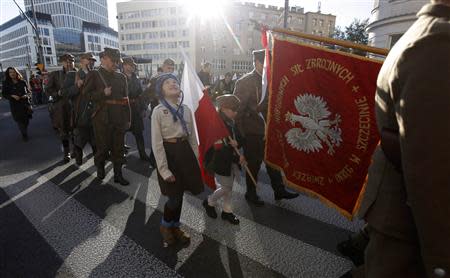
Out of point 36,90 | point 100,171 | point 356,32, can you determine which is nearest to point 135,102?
point 100,171

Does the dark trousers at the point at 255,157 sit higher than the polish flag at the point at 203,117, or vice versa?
the polish flag at the point at 203,117

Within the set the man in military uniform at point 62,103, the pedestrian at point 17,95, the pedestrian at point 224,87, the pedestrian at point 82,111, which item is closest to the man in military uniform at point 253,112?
the pedestrian at point 82,111

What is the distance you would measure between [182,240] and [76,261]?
1010 millimetres

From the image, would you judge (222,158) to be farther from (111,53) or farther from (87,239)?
(111,53)

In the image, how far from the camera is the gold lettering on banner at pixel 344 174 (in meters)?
2.53

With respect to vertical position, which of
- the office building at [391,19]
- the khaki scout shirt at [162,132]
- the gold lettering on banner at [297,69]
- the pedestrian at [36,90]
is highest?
the office building at [391,19]

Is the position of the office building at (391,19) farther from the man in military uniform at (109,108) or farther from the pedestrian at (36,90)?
the pedestrian at (36,90)

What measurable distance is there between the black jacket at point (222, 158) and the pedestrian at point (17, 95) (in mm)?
7055

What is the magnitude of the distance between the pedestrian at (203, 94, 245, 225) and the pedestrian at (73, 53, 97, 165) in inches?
110

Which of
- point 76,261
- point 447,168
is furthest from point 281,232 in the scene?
point 447,168

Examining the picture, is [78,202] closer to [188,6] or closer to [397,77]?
[397,77]

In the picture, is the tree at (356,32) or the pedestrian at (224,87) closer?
the pedestrian at (224,87)

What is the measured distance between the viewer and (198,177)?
3061 millimetres

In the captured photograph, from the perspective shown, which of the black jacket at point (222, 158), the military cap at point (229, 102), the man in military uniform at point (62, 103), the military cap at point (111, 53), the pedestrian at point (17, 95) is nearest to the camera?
the black jacket at point (222, 158)
